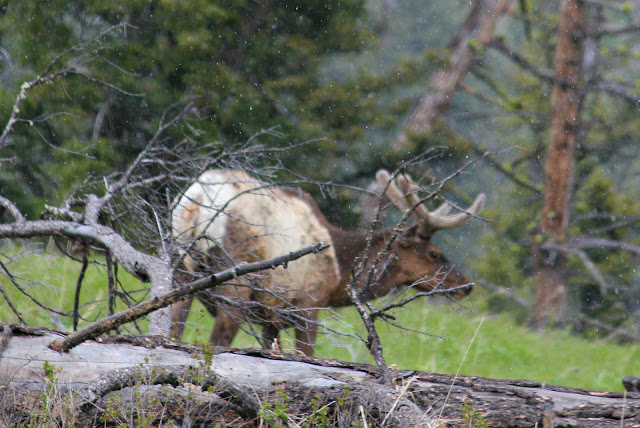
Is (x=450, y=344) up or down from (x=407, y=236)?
down

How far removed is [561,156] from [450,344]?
5.43 meters

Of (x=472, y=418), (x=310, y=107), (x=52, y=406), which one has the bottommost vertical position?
(x=52, y=406)

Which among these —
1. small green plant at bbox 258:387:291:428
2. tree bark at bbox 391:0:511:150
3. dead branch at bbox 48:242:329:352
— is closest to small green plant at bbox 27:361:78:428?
dead branch at bbox 48:242:329:352

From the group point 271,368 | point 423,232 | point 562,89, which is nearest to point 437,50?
point 562,89

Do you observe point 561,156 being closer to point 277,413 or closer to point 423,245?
point 423,245

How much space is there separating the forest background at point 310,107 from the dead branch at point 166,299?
7.38 meters

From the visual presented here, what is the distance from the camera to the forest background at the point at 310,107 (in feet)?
38.3

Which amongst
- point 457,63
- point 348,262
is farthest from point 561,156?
point 348,262

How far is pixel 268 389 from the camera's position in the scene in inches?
118

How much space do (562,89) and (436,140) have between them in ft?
7.61

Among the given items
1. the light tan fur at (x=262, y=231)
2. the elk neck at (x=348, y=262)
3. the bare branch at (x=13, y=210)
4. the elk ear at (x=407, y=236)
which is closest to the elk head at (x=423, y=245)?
the elk ear at (x=407, y=236)

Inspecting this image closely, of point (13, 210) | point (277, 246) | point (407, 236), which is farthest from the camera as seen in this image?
point (407, 236)

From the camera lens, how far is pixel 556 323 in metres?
13.3

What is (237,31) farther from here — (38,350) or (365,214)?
(38,350)
